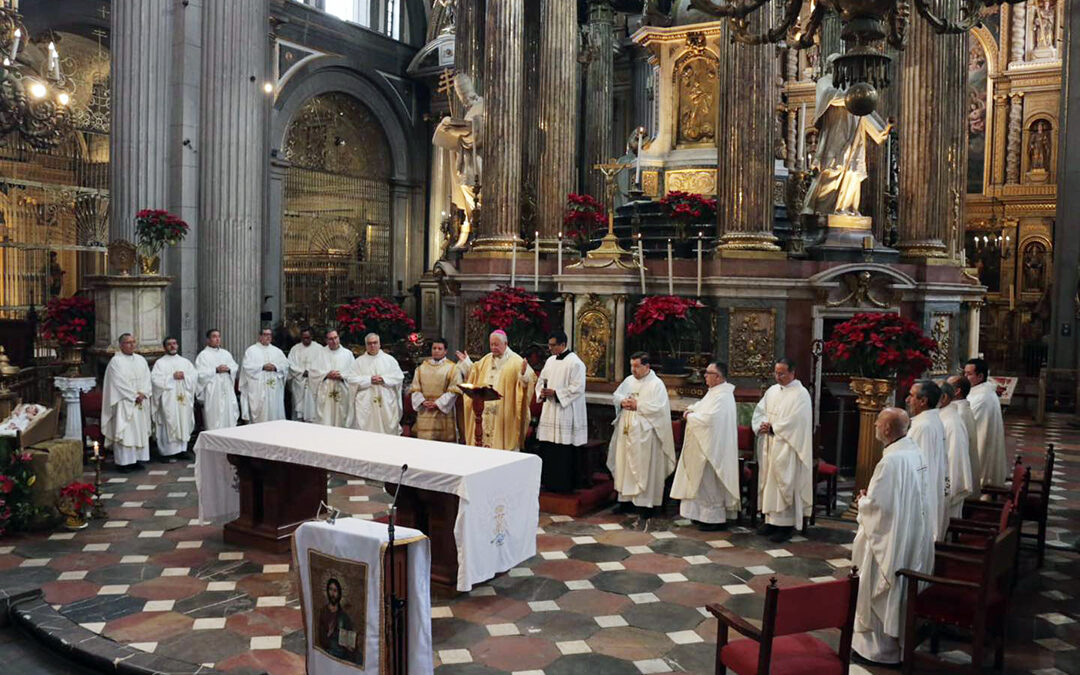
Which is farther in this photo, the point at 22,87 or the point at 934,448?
the point at 22,87

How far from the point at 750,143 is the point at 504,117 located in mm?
3705

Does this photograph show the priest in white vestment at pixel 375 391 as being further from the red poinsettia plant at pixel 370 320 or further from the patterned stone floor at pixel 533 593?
the patterned stone floor at pixel 533 593

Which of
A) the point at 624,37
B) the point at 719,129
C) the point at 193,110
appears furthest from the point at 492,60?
the point at 624,37

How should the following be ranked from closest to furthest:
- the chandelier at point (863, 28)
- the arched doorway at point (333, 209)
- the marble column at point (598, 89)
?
the chandelier at point (863, 28) → the marble column at point (598, 89) → the arched doorway at point (333, 209)

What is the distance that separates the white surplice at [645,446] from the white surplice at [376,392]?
12.7ft

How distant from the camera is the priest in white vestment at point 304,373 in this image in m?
13.5

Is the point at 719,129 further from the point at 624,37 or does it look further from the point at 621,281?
the point at 624,37

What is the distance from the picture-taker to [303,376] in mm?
13617

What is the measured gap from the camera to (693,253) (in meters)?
12.4

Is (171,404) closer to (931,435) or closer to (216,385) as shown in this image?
(216,385)

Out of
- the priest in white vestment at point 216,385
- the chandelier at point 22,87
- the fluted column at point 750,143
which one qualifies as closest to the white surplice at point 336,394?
the priest in white vestment at point 216,385

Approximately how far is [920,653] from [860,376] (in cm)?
356

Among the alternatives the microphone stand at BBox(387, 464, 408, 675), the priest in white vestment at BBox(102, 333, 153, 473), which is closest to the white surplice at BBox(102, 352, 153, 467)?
the priest in white vestment at BBox(102, 333, 153, 473)

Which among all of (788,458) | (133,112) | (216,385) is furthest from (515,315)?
(133,112)
